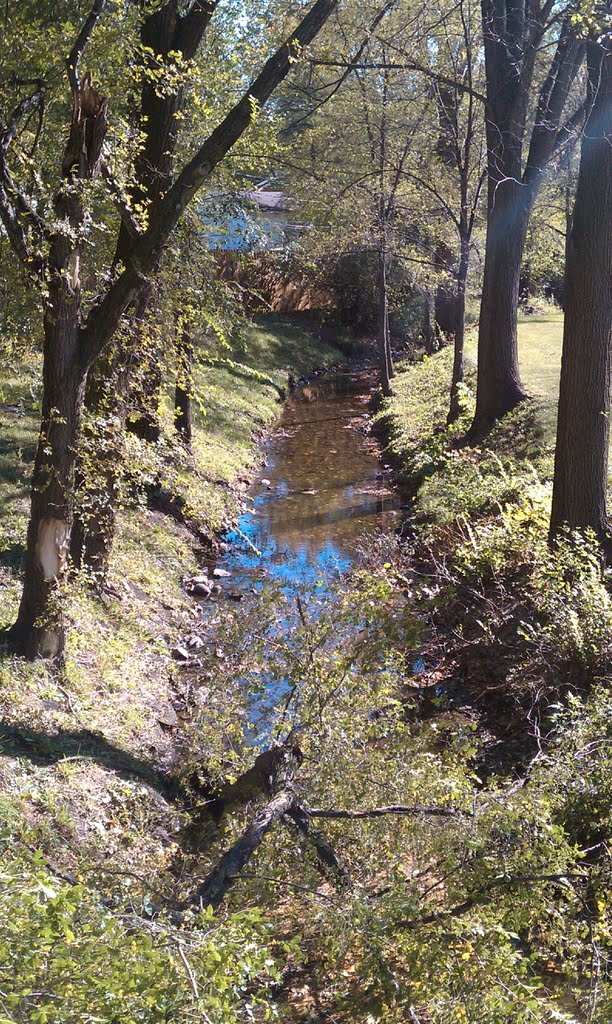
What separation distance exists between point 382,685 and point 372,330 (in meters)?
30.4

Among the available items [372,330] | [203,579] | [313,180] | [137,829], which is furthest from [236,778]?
[372,330]

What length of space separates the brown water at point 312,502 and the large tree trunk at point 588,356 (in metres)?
2.77

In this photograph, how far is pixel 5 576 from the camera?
8391mm

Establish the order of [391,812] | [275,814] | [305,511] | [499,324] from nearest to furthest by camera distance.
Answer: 1. [391,812]
2. [275,814]
3. [305,511]
4. [499,324]

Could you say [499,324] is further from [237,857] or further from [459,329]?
[237,857]

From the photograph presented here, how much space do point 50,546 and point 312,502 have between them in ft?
29.9

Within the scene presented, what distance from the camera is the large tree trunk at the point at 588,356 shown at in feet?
29.7

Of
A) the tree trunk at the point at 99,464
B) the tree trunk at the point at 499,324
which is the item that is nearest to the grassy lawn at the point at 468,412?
the tree trunk at the point at 499,324

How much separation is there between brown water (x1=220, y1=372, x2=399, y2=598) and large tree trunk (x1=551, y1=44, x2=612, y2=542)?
9.09 feet

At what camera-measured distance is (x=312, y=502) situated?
15.5 m

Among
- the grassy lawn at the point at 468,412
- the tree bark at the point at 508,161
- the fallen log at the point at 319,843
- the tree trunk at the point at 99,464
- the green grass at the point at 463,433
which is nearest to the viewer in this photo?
the fallen log at the point at 319,843

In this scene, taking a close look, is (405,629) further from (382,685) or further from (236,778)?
(236,778)

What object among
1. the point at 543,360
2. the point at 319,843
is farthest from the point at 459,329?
the point at 319,843

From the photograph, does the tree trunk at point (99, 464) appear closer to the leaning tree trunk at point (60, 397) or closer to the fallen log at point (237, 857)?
the leaning tree trunk at point (60, 397)
